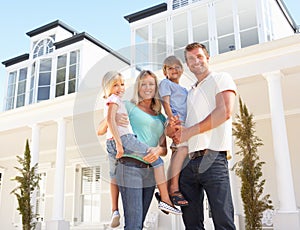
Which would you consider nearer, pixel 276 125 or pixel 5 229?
pixel 276 125

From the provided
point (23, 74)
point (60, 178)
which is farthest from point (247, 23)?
point (23, 74)

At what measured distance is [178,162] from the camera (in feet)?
4.25

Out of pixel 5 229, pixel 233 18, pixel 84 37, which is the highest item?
pixel 84 37

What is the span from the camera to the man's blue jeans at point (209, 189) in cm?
131

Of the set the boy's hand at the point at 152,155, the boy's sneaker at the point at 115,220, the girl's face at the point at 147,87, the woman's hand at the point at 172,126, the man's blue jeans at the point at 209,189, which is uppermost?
the girl's face at the point at 147,87

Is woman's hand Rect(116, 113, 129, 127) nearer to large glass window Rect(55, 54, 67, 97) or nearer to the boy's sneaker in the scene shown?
the boy's sneaker

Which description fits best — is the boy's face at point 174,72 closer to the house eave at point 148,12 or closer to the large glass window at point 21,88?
the house eave at point 148,12

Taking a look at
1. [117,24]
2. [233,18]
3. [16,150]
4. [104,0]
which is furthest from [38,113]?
[117,24]

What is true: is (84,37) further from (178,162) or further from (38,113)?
(178,162)

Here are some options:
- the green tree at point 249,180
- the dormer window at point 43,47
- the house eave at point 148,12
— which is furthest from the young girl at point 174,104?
the dormer window at point 43,47

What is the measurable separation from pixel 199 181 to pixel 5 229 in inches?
422

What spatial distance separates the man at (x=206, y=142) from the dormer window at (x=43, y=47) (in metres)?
10.8

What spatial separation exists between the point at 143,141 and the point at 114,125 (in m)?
0.12

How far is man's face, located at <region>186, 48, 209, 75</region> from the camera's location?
139cm
